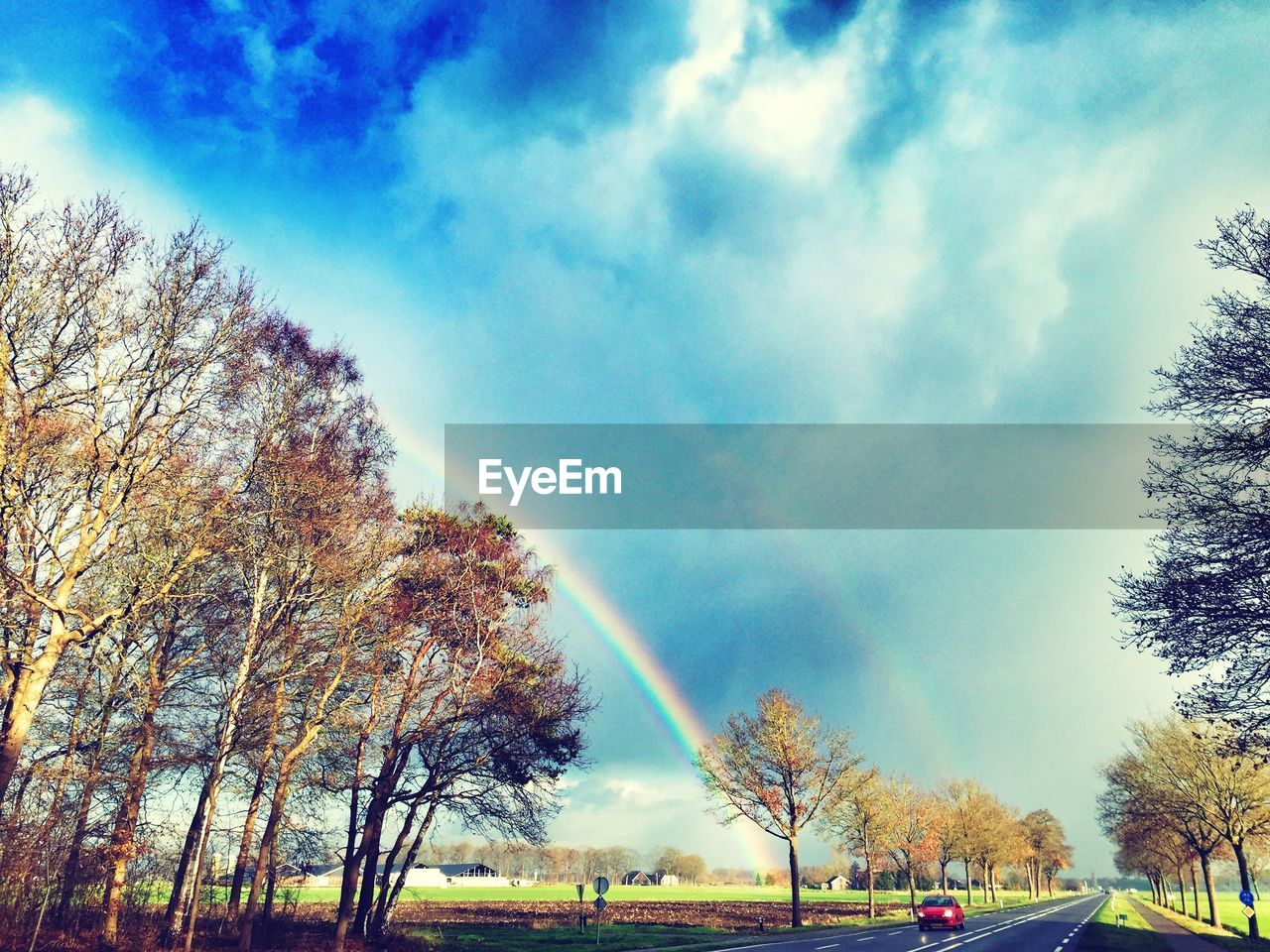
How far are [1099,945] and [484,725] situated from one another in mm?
23311

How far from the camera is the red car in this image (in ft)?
127

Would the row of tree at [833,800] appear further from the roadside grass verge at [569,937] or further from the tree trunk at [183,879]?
the tree trunk at [183,879]

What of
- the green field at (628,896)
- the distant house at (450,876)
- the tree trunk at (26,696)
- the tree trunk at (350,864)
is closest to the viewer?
the tree trunk at (26,696)

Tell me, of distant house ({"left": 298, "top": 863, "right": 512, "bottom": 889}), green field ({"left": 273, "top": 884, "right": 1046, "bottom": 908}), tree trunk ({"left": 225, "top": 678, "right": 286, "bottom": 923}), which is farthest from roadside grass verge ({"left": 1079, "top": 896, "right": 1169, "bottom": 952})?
distant house ({"left": 298, "top": 863, "right": 512, "bottom": 889})

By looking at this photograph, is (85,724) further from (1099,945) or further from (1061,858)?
(1061,858)

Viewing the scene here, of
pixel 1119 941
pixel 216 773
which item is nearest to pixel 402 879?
pixel 216 773

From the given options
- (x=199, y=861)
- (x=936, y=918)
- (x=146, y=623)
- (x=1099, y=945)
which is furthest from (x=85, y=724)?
(x=936, y=918)

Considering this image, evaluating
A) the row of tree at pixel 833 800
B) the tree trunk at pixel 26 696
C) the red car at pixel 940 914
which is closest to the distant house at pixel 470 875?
the row of tree at pixel 833 800

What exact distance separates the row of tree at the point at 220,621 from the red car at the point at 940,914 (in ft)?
82.3

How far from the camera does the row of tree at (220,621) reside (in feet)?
45.6

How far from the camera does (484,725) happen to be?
2353cm

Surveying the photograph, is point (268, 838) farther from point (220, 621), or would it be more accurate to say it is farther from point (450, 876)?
point (450, 876)

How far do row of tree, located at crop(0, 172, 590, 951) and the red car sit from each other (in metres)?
25.1

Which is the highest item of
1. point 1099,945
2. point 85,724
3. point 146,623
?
point 146,623
